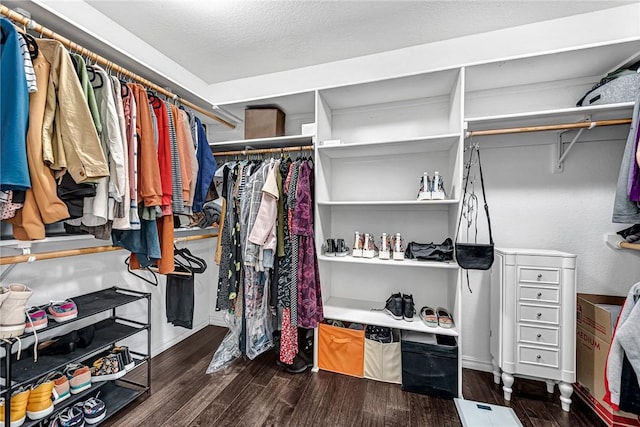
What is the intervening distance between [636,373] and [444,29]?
2.24 meters

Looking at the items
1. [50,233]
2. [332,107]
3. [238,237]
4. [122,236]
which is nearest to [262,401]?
[238,237]

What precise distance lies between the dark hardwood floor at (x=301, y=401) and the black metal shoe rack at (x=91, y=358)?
102 millimetres

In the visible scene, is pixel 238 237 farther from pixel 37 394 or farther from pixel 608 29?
pixel 608 29

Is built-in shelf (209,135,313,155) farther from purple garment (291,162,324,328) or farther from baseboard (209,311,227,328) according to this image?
baseboard (209,311,227,328)

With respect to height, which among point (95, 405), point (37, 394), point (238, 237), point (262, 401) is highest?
point (238, 237)

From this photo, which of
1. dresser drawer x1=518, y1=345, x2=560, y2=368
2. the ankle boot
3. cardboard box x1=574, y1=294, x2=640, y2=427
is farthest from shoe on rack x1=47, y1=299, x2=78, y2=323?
cardboard box x1=574, y1=294, x2=640, y2=427

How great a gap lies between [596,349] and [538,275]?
0.51 m

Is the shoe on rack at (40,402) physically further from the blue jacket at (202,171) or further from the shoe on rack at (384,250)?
the shoe on rack at (384,250)

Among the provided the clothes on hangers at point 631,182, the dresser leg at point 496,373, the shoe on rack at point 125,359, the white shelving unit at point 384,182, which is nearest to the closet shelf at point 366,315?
the white shelving unit at point 384,182

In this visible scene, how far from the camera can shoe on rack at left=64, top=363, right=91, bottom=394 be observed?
136 cm

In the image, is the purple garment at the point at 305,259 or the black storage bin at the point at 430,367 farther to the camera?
the purple garment at the point at 305,259

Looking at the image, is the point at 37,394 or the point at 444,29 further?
the point at 444,29

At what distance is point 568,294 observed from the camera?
1.56 m

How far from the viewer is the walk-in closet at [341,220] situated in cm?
126
